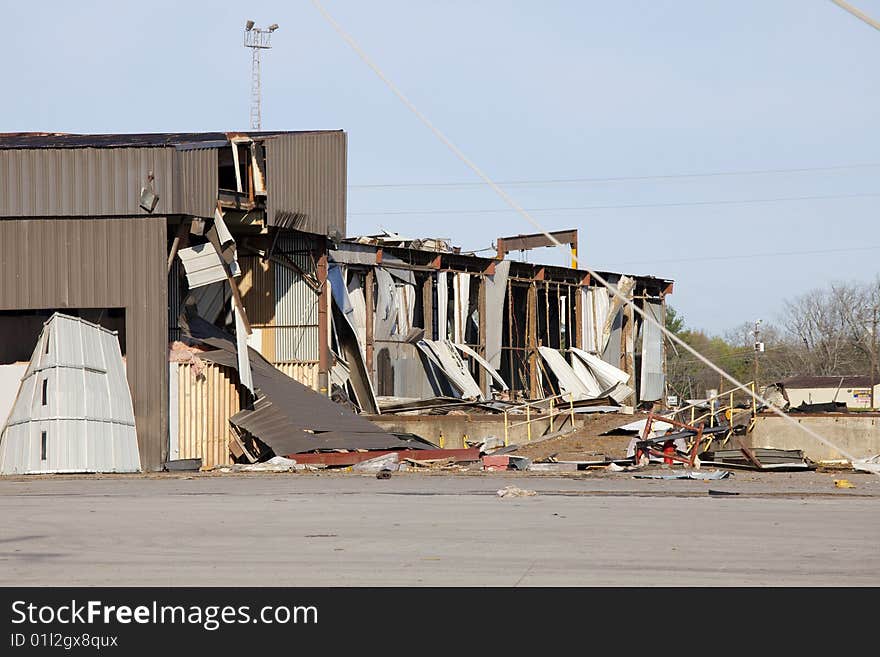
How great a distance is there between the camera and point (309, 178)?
35969 mm

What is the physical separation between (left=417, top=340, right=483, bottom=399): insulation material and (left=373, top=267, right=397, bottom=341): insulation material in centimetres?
179

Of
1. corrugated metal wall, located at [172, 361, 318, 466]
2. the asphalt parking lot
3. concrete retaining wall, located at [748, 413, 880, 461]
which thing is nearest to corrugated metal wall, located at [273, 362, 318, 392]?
corrugated metal wall, located at [172, 361, 318, 466]

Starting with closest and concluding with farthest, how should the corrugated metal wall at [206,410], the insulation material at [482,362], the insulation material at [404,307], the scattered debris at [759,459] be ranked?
the scattered debris at [759,459] → the corrugated metal wall at [206,410] → the insulation material at [404,307] → the insulation material at [482,362]

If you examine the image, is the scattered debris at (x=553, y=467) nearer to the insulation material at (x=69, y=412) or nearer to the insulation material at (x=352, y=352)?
the insulation material at (x=69, y=412)

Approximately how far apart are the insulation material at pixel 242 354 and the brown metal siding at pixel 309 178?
3432 millimetres

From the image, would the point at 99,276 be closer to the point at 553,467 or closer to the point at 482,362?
the point at 553,467

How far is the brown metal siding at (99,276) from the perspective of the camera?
1177 inches

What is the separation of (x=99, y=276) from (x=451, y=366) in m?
16.7

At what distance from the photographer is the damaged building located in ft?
98.1

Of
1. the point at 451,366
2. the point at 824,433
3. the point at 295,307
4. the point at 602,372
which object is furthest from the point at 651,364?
the point at 824,433

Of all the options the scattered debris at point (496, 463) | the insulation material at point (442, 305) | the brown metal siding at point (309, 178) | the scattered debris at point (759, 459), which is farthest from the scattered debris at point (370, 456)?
the insulation material at point (442, 305)

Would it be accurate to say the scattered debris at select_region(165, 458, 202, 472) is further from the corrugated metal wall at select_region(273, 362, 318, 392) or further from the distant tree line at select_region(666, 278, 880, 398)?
the distant tree line at select_region(666, 278, 880, 398)
